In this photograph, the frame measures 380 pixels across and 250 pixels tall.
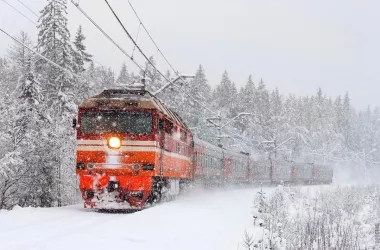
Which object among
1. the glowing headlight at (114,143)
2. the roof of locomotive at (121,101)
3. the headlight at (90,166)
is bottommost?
the headlight at (90,166)

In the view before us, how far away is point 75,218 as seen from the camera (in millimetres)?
12234

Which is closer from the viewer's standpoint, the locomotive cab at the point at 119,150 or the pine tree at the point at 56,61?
the locomotive cab at the point at 119,150

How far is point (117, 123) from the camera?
14.8 m

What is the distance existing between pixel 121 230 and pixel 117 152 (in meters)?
4.81

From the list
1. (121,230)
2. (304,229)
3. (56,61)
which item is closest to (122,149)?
(121,230)

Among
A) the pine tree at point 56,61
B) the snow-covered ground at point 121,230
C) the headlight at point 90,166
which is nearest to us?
the snow-covered ground at point 121,230

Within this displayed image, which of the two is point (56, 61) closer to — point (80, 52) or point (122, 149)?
point (80, 52)

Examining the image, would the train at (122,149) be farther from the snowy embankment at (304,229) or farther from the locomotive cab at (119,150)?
the snowy embankment at (304,229)

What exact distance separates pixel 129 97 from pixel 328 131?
85572 millimetres

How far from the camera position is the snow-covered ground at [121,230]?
8445mm

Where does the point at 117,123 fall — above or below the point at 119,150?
above

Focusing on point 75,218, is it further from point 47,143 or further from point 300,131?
point 300,131

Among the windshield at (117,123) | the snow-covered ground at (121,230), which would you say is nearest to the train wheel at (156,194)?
the snow-covered ground at (121,230)

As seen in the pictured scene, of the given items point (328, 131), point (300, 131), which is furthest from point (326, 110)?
point (300, 131)
